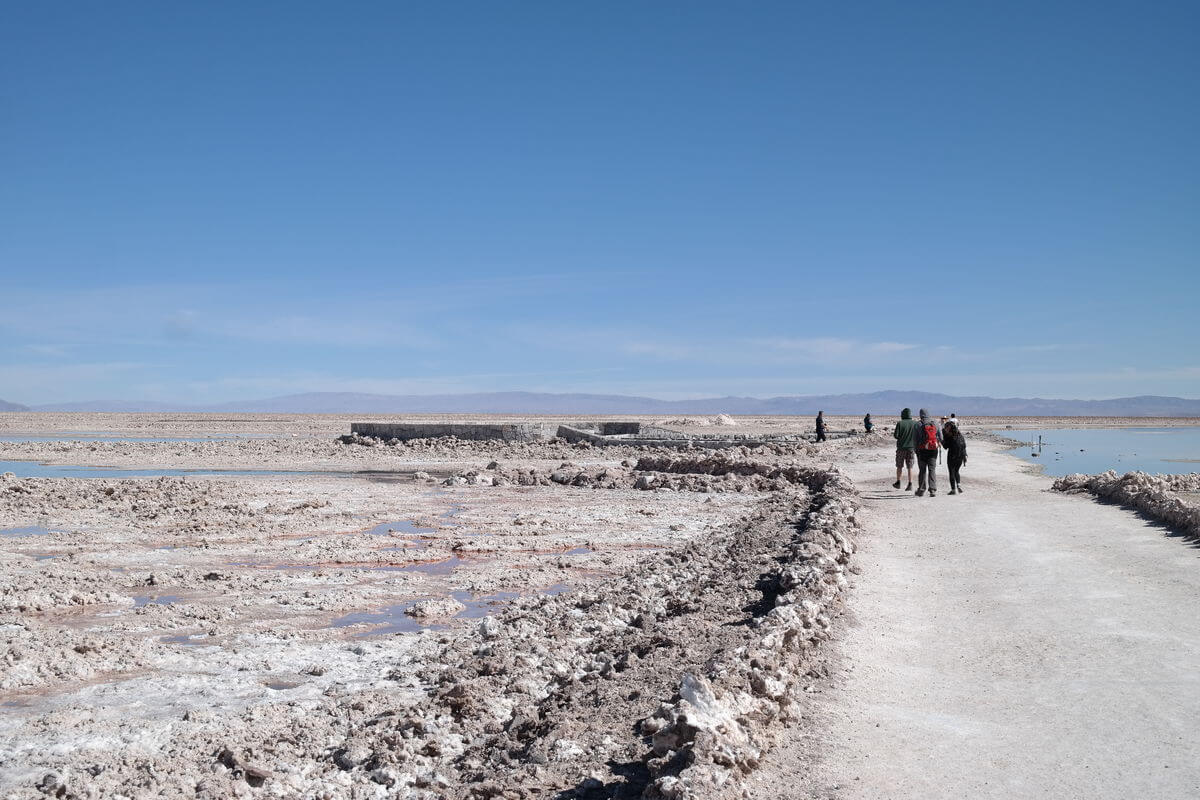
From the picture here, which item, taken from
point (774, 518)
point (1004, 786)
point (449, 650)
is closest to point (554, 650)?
point (449, 650)

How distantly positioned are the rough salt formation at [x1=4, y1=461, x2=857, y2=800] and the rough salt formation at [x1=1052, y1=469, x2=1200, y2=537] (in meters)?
6.32

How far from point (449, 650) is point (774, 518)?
8.50 meters

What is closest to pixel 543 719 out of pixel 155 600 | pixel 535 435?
pixel 155 600

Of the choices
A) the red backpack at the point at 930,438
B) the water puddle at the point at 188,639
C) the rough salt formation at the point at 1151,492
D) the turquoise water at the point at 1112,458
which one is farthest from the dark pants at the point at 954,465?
the water puddle at the point at 188,639

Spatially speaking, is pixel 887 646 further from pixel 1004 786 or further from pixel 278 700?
pixel 278 700

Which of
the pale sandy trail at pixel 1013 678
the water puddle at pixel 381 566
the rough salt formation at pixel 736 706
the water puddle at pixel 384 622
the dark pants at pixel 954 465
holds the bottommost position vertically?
the water puddle at pixel 384 622

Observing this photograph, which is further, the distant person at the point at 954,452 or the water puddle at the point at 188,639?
the distant person at the point at 954,452

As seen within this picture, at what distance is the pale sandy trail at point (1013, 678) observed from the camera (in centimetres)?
450

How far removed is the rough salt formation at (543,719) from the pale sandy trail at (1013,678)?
1.24 ft

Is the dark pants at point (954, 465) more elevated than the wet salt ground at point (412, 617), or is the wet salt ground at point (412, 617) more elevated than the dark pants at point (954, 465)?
the dark pants at point (954, 465)

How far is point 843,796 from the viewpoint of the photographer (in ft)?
14.1

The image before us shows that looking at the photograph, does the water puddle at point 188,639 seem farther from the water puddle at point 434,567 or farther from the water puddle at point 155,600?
the water puddle at point 434,567

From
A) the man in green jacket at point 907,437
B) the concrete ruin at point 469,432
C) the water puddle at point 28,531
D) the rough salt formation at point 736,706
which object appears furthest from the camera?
the concrete ruin at point 469,432

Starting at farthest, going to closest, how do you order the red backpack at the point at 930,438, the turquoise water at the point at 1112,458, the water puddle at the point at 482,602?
the turquoise water at the point at 1112,458 → the red backpack at the point at 930,438 → the water puddle at the point at 482,602
